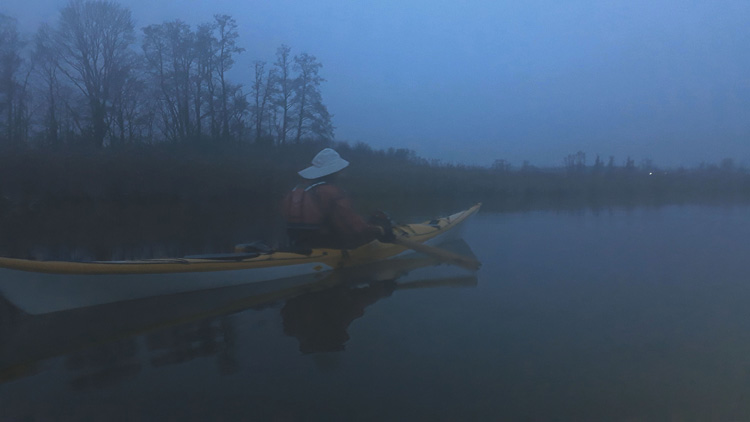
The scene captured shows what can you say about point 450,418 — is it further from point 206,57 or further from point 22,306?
point 206,57

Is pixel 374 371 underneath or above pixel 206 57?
underneath

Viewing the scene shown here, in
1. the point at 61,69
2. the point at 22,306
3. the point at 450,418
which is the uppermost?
the point at 61,69

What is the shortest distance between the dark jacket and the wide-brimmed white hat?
0.50ft

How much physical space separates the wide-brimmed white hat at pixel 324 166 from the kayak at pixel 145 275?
103 centimetres

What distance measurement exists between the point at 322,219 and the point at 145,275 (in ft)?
7.81

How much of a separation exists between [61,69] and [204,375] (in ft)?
61.7

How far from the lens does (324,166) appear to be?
22.5ft

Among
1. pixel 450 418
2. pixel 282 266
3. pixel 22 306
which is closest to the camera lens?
pixel 450 418

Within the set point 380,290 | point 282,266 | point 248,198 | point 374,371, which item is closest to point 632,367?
point 374,371

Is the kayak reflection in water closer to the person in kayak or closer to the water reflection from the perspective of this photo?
the water reflection

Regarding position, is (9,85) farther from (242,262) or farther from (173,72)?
(242,262)

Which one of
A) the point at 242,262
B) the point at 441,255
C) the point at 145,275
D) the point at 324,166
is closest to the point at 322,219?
the point at 324,166

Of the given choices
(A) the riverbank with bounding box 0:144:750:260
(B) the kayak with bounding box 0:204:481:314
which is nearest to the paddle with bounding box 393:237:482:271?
(B) the kayak with bounding box 0:204:481:314

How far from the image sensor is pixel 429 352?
419cm
